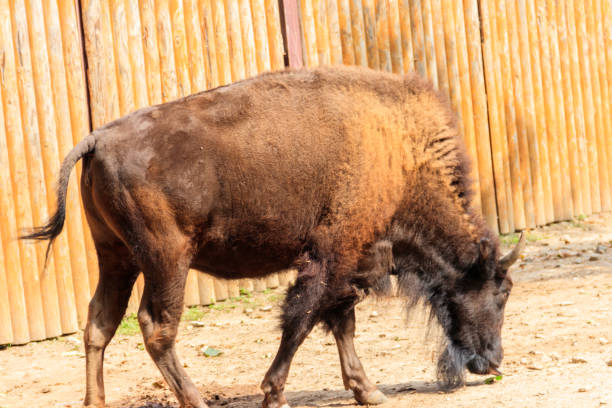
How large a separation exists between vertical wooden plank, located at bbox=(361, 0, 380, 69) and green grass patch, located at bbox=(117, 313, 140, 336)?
370cm

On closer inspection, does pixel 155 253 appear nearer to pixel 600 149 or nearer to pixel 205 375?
pixel 205 375

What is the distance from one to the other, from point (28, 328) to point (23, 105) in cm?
189

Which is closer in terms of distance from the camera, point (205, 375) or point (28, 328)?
point (205, 375)

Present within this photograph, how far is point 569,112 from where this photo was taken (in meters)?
10.3

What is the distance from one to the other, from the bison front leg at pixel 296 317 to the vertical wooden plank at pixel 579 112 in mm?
6723

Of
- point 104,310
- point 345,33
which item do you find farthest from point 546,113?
point 104,310

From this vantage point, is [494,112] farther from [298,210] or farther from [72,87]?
[298,210]

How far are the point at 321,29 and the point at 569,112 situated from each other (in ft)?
12.4

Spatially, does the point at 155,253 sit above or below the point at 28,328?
above

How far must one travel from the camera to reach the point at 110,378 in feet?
19.8

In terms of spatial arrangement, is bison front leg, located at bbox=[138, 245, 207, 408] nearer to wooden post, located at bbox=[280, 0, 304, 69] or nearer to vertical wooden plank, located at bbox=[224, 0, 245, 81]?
vertical wooden plank, located at bbox=[224, 0, 245, 81]

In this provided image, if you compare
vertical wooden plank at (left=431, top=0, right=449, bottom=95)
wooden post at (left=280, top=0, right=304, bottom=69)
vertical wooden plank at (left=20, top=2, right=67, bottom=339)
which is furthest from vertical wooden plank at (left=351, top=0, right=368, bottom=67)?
vertical wooden plank at (left=20, top=2, right=67, bottom=339)

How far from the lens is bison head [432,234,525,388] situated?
5.04m

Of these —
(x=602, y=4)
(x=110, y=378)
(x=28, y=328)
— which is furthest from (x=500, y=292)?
(x=602, y=4)
